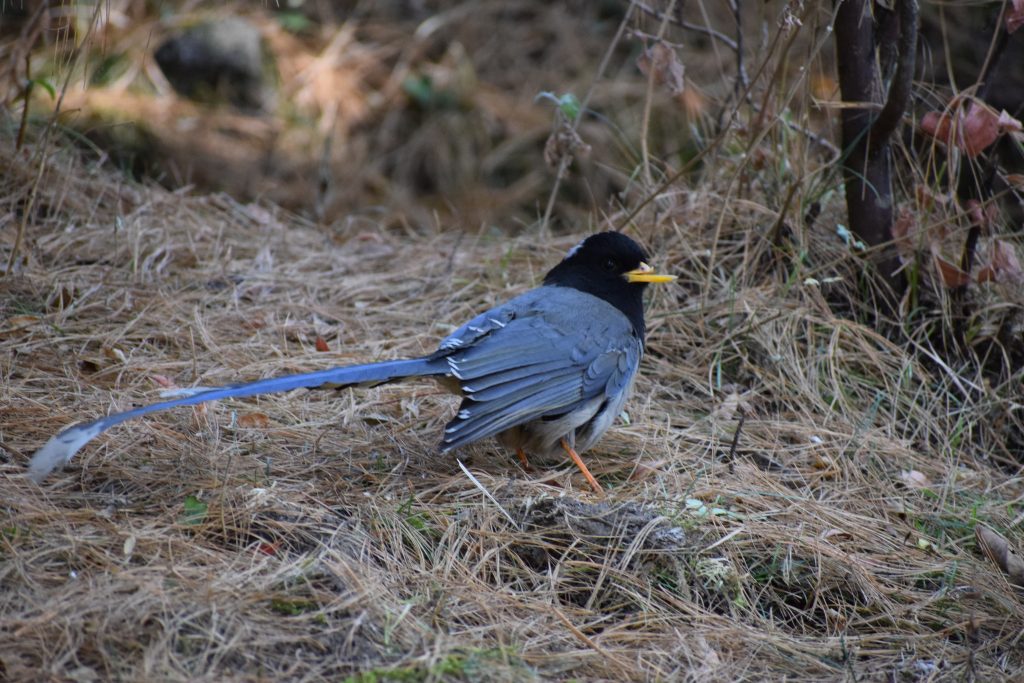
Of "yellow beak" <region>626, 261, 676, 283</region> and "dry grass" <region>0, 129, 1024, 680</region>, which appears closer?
"dry grass" <region>0, 129, 1024, 680</region>

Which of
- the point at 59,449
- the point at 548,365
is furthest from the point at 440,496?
the point at 59,449

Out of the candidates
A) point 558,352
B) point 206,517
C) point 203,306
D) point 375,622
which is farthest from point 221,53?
point 375,622

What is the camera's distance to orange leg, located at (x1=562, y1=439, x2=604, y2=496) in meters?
3.80

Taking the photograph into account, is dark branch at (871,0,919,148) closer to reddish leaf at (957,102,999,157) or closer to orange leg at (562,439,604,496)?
reddish leaf at (957,102,999,157)

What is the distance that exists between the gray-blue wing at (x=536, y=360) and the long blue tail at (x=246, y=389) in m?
0.17

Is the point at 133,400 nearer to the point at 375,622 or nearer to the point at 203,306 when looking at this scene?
the point at 203,306

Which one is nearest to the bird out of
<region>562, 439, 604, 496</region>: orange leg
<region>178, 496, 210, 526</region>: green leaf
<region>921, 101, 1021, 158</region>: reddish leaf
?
<region>562, 439, 604, 496</region>: orange leg

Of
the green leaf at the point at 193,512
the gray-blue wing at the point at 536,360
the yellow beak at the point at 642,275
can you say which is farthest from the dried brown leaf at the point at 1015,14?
the green leaf at the point at 193,512

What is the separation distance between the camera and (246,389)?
331cm

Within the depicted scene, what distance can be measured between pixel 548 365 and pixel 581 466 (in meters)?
0.42

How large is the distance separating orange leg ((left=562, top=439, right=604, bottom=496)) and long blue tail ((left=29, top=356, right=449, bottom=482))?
630 millimetres

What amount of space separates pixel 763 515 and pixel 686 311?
62.5 inches

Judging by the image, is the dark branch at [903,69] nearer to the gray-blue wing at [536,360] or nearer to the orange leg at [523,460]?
the gray-blue wing at [536,360]

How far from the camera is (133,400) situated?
4012 millimetres
